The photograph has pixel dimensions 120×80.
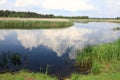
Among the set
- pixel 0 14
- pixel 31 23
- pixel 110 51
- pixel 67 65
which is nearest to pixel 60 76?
pixel 67 65

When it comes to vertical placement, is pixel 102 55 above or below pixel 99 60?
above

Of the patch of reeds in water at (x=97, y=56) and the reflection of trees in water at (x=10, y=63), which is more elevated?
the patch of reeds in water at (x=97, y=56)

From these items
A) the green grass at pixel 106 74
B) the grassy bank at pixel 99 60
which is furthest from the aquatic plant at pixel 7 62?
the green grass at pixel 106 74

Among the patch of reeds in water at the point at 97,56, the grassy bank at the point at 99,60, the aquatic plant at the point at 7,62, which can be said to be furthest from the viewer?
the patch of reeds in water at the point at 97,56

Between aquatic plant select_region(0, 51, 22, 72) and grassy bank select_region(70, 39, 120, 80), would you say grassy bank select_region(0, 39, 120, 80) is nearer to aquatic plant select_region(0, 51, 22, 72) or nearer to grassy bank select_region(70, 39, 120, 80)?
grassy bank select_region(70, 39, 120, 80)

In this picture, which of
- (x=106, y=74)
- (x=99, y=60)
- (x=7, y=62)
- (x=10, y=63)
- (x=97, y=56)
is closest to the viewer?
(x=106, y=74)

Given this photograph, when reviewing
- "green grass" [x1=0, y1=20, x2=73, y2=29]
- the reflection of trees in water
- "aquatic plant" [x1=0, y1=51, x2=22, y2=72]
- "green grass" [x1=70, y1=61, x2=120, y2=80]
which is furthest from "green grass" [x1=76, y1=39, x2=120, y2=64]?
"green grass" [x1=0, y1=20, x2=73, y2=29]

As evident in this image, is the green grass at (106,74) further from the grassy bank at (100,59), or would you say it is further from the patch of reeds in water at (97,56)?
the patch of reeds in water at (97,56)

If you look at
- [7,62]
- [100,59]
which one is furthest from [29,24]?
[100,59]

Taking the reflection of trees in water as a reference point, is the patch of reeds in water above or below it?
above

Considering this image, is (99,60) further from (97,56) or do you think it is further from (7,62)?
(7,62)

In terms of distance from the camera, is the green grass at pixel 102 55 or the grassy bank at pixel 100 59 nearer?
the grassy bank at pixel 100 59

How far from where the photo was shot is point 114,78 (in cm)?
1320

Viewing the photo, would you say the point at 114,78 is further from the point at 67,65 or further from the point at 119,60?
the point at 67,65
